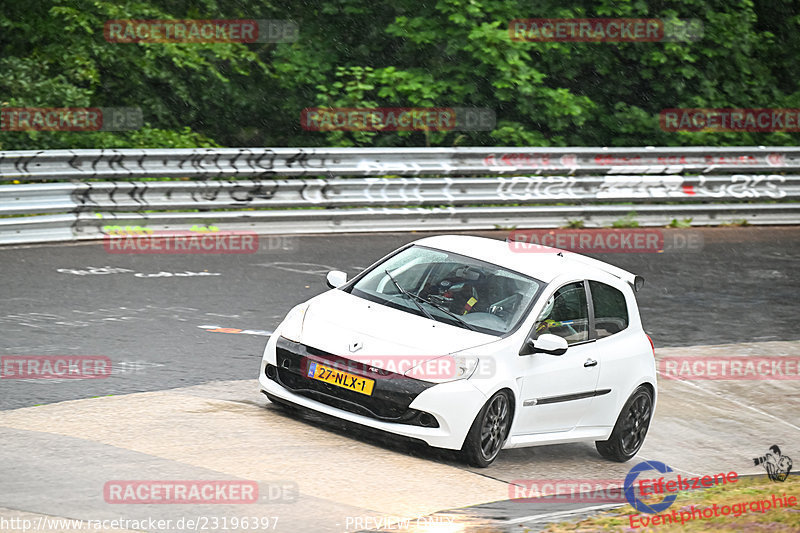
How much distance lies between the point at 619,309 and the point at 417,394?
94.0 inches

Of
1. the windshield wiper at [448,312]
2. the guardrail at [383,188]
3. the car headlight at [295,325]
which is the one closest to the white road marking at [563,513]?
the windshield wiper at [448,312]

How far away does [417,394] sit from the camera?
798cm

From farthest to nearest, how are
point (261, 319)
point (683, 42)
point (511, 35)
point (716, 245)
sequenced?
point (683, 42), point (511, 35), point (716, 245), point (261, 319)

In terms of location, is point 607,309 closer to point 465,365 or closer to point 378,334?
point 465,365

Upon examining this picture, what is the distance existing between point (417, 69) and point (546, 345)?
50.9 feet

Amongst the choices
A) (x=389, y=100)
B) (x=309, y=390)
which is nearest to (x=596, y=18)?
(x=389, y=100)

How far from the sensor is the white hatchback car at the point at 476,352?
8070 mm

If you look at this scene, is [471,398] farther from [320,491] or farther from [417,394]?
[320,491]
